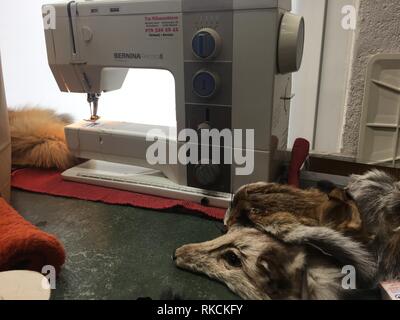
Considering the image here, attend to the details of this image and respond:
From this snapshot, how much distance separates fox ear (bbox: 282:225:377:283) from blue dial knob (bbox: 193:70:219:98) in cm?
37

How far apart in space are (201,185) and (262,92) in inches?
10.1

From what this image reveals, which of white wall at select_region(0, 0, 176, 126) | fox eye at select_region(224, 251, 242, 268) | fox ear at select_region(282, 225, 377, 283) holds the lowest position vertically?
fox eye at select_region(224, 251, 242, 268)

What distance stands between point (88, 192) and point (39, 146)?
0.80 feet

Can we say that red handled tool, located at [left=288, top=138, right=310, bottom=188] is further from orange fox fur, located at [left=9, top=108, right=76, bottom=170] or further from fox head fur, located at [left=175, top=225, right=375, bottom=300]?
orange fox fur, located at [left=9, top=108, right=76, bottom=170]

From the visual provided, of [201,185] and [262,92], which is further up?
[262,92]

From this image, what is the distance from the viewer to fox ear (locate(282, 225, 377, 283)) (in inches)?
18.4

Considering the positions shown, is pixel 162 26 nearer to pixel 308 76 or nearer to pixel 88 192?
pixel 88 192

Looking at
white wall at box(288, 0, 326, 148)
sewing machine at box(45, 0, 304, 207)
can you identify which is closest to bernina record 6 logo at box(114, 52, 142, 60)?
sewing machine at box(45, 0, 304, 207)

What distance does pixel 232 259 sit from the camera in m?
0.54
